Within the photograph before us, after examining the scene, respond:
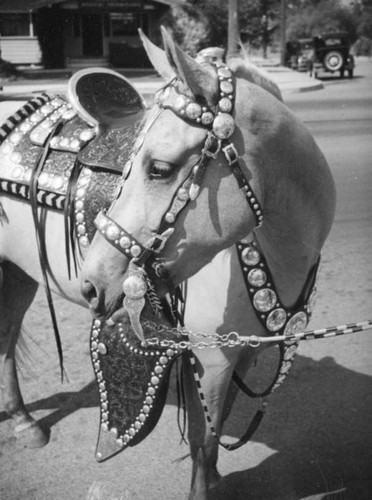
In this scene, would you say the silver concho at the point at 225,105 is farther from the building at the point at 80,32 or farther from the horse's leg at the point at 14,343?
the building at the point at 80,32

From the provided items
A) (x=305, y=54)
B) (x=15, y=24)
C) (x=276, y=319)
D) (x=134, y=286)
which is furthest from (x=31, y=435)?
(x=305, y=54)

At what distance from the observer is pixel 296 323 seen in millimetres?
2145

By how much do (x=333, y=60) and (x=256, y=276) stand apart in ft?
75.2

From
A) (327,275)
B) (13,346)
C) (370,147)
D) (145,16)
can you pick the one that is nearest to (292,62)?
(145,16)

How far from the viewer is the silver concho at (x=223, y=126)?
155cm

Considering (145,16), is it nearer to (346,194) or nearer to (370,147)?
(370,147)

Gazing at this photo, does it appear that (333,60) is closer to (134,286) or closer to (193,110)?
(193,110)

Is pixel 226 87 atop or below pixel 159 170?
atop

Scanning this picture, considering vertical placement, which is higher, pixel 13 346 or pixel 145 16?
pixel 145 16

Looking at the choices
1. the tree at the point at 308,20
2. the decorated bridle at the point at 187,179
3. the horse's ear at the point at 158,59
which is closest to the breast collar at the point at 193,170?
the decorated bridle at the point at 187,179

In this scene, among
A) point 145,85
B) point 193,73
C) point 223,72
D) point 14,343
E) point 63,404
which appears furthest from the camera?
point 145,85

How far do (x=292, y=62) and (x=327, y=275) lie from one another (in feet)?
76.3

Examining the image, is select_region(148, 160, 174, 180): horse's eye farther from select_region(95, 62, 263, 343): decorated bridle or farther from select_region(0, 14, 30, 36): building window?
select_region(0, 14, 30, 36): building window

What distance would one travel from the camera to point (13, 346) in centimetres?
316
